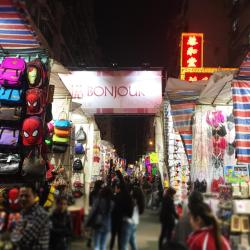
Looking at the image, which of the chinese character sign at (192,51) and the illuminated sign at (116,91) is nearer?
the illuminated sign at (116,91)

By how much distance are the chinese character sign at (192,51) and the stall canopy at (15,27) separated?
24040 mm

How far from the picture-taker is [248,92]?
1098cm

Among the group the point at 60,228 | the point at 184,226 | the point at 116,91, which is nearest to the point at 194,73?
the point at 116,91

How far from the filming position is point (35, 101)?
393 inches

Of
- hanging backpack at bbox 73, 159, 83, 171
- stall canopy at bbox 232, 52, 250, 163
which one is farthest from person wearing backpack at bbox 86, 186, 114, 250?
hanging backpack at bbox 73, 159, 83, 171

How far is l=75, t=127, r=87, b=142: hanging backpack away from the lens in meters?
18.9

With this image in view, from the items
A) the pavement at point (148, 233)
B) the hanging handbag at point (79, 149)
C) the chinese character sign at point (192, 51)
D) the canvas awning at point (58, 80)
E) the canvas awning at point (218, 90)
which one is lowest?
the pavement at point (148, 233)

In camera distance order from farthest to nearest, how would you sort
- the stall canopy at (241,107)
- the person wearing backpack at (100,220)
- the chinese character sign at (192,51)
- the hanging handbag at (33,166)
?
the chinese character sign at (192,51), the stall canopy at (241,107), the hanging handbag at (33,166), the person wearing backpack at (100,220)

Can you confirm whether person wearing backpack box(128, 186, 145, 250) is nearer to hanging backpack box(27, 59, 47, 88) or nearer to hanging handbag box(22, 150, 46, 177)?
hanging handbag box(22, 150, 46, 177)

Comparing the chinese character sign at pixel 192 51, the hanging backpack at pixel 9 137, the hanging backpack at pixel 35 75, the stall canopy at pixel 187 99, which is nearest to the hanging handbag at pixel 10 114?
the hanging backpack at pixel 9 137

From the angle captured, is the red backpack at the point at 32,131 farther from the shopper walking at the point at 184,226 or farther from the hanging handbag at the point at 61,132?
the hanging handbag at the point at 61,132

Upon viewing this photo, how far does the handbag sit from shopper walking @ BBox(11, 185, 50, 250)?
3689 mm

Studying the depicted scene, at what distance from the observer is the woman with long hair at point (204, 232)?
18.9 feet

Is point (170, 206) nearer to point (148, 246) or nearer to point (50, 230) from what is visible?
point (148, 246)
